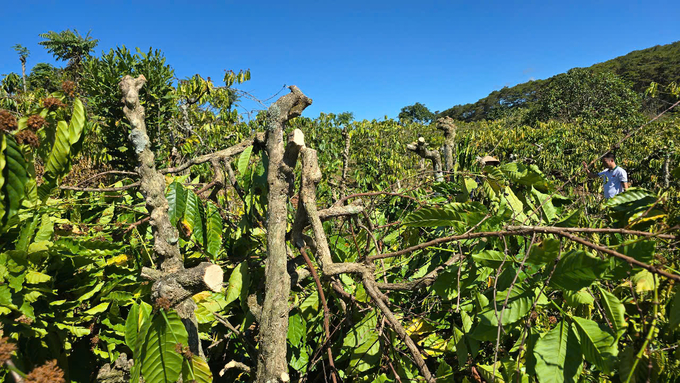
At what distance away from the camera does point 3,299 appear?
1.04 meters

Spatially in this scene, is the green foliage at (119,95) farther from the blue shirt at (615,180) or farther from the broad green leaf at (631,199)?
the blue shirt at (615,180)

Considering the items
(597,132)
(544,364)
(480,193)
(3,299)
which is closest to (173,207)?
(3,299)

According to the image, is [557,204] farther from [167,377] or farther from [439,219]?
[167,377]

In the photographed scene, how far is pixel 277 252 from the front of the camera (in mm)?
1094

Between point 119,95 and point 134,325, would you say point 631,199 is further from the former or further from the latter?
point 119,95

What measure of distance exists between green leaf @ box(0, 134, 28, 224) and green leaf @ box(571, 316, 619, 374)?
50.2 inches

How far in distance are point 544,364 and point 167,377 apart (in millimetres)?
980

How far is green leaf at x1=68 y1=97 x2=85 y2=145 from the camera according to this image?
0.92 meters

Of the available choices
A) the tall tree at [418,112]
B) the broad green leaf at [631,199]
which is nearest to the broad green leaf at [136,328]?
the broad green leaf at [631,199]

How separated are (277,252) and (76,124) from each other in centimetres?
Result: 68

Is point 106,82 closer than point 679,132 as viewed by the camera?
Yes

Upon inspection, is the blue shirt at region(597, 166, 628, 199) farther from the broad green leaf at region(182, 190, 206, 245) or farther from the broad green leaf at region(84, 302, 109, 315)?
the broad green leaf at region(84, 302, 109, 315)

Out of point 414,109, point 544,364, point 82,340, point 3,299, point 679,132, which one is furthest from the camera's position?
point 414,109

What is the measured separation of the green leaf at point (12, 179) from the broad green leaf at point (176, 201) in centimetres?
55
